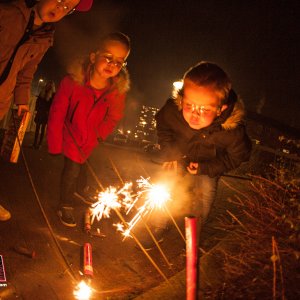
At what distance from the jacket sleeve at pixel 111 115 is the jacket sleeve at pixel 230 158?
1525 mm

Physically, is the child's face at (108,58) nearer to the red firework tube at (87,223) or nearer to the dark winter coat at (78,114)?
the dark winter coat at (78,114)

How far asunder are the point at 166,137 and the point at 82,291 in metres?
2.16

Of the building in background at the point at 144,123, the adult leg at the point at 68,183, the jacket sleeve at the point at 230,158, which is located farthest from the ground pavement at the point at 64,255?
the building in background at the point at 144,123

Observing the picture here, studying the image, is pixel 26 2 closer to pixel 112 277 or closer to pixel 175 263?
pixel 112 277

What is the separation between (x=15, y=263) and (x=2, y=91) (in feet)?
6.26

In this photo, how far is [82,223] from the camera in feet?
14.8

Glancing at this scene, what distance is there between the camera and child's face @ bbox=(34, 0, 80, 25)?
3.72 m

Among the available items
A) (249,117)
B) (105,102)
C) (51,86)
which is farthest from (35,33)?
(249,117)

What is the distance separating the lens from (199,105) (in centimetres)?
362

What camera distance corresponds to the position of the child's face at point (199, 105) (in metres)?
3.51

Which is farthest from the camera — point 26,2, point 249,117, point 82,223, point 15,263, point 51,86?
point 249,117

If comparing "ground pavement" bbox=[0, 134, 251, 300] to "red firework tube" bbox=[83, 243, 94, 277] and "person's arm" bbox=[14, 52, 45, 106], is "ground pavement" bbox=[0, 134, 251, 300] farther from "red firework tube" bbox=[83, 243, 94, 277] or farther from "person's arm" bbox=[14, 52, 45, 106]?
"person's arm" bbox=[14, 52, 45, 106]

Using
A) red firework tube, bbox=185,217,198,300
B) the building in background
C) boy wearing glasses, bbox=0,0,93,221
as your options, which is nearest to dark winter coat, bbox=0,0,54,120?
boy wearing glasses, bbox=0,0,93,221

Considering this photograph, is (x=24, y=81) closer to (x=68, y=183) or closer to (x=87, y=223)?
(x=68, y=183)
